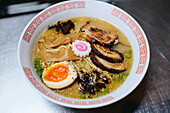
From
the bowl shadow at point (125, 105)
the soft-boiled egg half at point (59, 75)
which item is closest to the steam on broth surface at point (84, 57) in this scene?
the soft-boiled egg half at point (59, 75)

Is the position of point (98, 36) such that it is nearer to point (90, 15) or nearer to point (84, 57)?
point (84, 57)

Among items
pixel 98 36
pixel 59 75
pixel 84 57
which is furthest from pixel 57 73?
pixel 98 36

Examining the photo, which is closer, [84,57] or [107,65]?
[107,65]

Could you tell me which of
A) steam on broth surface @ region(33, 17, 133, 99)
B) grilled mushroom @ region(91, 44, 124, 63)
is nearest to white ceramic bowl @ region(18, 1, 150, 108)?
steam on broth surface @ region(33, 17, 133, 99)

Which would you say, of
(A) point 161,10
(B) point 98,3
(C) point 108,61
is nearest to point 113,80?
(C) point 108,61

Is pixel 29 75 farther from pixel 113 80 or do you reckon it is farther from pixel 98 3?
pixel 98 3

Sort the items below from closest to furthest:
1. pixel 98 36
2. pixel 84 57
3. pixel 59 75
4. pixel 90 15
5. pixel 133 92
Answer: pixel 59 75 → pixel 133 92 → pixel 84 57 → pixel 98 36 → pixel 90 15

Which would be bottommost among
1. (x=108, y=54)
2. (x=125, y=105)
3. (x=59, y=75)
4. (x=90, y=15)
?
(x=125, y=105)

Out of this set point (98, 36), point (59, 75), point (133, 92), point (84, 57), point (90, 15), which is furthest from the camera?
point (90, 15)
